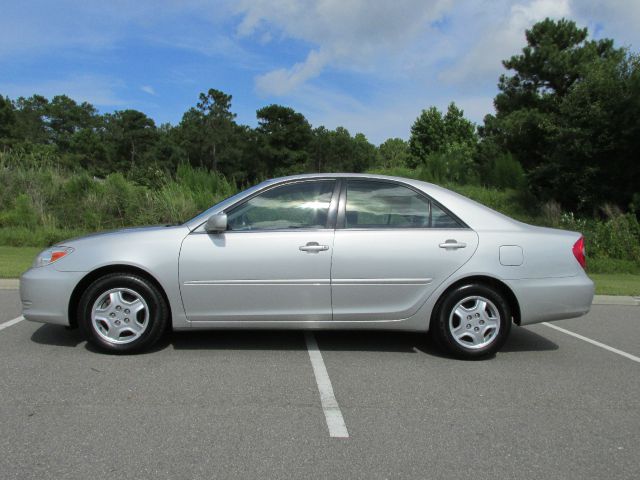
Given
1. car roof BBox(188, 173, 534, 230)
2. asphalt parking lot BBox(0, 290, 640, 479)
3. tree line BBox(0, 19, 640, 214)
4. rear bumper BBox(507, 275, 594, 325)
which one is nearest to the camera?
asphalt parking lot BBox(0, 290, 640, 479)

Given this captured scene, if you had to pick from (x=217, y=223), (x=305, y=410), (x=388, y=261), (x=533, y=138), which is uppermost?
(x=533, y=138)

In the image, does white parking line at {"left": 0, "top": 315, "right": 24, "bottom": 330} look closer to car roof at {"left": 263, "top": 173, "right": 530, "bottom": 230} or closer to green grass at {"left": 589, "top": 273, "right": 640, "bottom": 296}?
car roof at {"left": 263, "top": 173, "right": 530, "bottom": 230}

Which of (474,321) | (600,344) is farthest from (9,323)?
(600,344)

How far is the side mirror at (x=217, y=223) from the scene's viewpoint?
476cm

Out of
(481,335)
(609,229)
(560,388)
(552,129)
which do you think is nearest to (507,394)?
(560,388)

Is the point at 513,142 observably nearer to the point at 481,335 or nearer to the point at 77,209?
the point at 77,209

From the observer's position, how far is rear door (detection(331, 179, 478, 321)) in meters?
4.86

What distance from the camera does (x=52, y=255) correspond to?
495 cm

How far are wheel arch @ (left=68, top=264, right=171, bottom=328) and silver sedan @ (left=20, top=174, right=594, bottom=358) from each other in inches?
0.4

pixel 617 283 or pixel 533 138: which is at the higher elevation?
pixel 533 138

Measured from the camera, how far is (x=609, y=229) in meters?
14.4

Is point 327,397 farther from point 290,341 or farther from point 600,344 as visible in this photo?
point 600,344

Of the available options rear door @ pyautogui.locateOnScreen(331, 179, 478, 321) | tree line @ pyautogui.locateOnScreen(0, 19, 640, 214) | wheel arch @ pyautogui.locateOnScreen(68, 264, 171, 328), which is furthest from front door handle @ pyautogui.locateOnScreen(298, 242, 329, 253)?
tree line @ pyautogui.locateOnScreen(0, 19, 640, 214)

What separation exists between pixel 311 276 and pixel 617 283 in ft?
27.2
